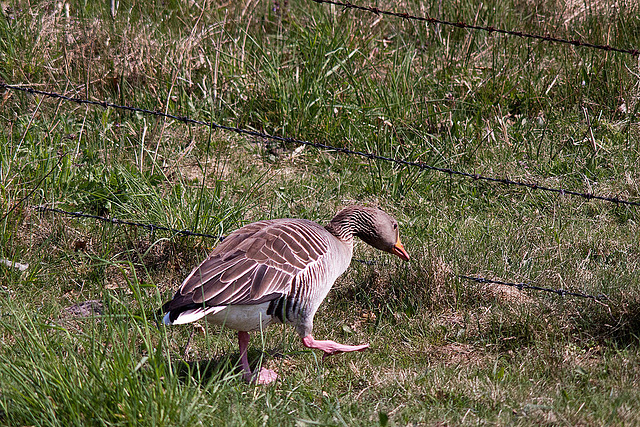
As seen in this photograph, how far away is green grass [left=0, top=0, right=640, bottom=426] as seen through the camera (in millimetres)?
3357

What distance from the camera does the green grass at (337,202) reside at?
132 inches

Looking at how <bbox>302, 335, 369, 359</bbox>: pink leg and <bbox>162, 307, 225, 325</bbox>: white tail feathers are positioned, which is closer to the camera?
<bbox>162, 307, 225, 325</bbox>: white tail feathers

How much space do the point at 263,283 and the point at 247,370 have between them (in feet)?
1.66

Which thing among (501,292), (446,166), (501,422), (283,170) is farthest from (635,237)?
(283,170)

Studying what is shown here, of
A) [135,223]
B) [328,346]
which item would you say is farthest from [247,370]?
[135,223]

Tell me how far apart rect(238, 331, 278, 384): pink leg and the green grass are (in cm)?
8

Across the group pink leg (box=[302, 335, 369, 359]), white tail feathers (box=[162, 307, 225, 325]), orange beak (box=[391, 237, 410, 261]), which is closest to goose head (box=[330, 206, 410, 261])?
orange beak (box=[391, 237, 410, 261])

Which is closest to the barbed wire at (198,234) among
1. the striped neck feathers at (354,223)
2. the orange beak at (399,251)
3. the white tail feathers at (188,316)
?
the orange beak at (399,251)

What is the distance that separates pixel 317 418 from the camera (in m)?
3.25

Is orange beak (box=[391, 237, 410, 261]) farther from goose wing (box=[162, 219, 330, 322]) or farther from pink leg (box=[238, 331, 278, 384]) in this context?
pink leg (box=[238, 331, 278, 384])

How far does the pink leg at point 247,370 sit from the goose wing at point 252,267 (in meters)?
0.41

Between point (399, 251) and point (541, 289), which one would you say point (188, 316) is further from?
point (541, 289)

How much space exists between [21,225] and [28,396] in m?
2.18

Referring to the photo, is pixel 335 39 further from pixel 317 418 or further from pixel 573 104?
pixel 317 418
